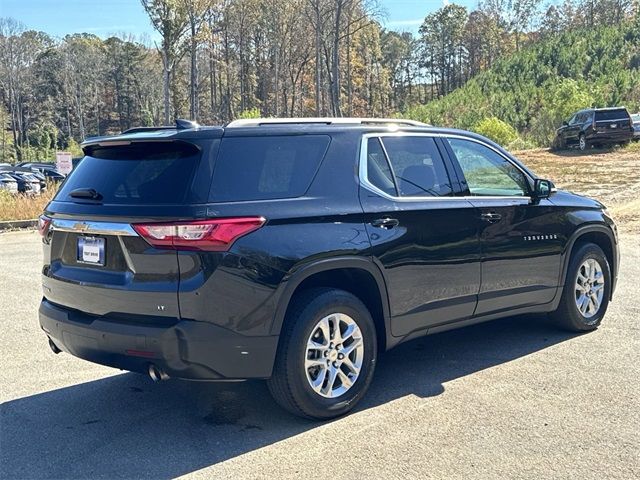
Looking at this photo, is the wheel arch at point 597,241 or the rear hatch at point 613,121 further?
the rear hatch at point 613,121

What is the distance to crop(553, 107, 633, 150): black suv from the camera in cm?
2664

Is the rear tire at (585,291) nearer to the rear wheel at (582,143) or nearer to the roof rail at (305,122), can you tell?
the roof rail at (305,122)

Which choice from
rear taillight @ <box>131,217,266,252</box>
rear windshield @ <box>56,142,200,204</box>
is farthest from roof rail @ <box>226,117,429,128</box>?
rear taillight @ <box>131,217,266,252</box>

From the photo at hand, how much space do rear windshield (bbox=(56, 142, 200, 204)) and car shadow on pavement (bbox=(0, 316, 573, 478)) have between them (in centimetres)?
141

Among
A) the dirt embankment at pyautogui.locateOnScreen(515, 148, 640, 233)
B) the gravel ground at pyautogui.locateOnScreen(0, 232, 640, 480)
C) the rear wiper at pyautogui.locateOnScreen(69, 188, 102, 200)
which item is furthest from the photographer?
the dirt embankment at pyautogui.locateOnScreen(515, 148, 640, 233)

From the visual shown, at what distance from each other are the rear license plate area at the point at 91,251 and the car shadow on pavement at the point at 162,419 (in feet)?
3.46

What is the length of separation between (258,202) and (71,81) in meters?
84.3

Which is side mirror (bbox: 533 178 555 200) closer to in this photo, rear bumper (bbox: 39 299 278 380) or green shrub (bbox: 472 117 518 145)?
rear bumper (bbox: 39 299 278 380)

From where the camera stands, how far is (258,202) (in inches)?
152

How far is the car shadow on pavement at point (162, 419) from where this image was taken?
3.64 metres

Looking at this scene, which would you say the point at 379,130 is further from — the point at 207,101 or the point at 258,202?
the point at 207,101

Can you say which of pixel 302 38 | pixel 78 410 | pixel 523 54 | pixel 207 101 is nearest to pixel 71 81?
pixel 207 101

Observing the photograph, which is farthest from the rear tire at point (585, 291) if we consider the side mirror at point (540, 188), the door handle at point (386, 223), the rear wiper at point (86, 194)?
the rear wiper at point (86, 194)

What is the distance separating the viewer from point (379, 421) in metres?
Result: 4.14
